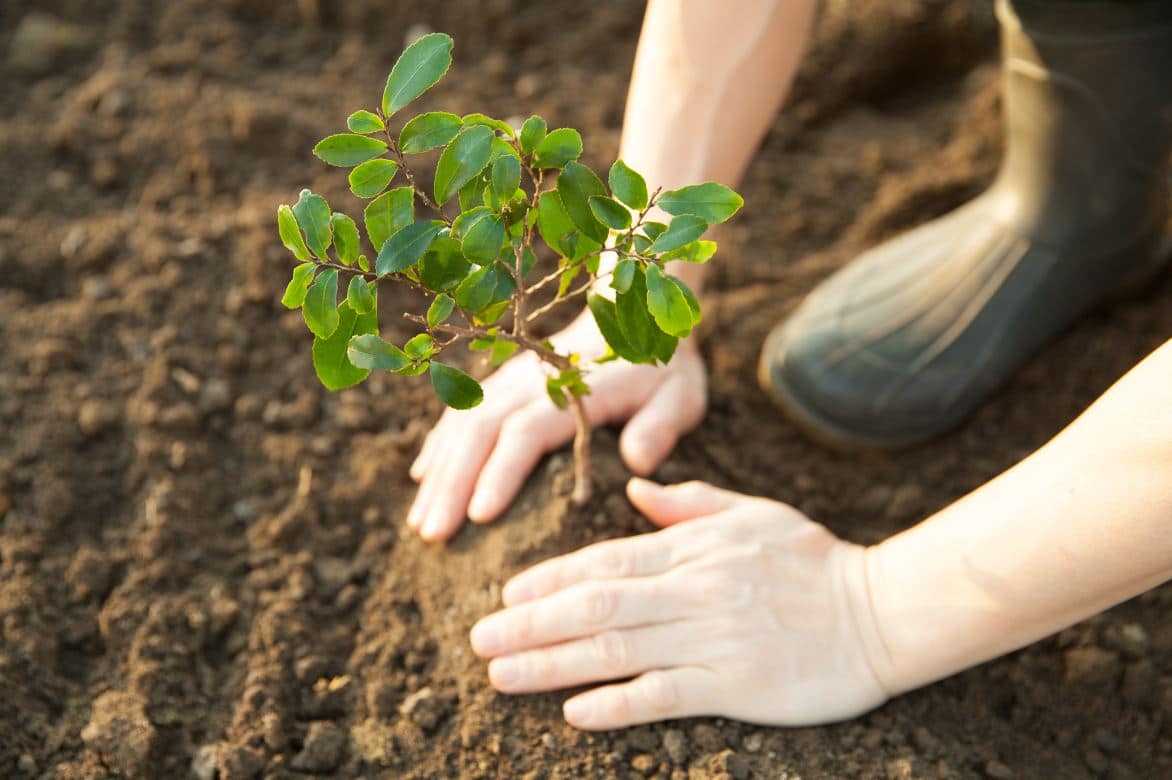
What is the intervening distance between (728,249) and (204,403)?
3.59 feet

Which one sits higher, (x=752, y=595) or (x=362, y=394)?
(x=752, y=595)

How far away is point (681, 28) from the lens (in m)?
1.76

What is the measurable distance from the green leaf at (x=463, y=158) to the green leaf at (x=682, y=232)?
0.65 ft

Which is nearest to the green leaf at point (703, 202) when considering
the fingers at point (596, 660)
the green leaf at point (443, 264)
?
the green leaf at point (443, 264)

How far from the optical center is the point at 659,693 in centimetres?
152

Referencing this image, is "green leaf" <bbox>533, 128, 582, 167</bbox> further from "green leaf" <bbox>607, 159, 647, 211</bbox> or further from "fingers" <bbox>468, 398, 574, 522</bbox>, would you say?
"fingers" <bbox>468, 398, 574, 522</bbox>

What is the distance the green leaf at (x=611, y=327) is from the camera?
127 cm

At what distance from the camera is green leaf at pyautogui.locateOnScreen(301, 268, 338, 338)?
1.16m

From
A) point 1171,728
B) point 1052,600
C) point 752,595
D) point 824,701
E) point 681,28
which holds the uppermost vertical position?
point 681,28

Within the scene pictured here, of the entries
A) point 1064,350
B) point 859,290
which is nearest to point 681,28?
point 859,290

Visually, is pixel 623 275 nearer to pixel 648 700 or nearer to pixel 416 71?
pixel 416 71

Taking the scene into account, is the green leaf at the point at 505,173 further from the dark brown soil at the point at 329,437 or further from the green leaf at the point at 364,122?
the dark brown soil at the point at 329,437

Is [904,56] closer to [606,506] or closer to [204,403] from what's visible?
[606,506]

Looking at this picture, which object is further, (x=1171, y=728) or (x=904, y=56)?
(x=904, y=56)
